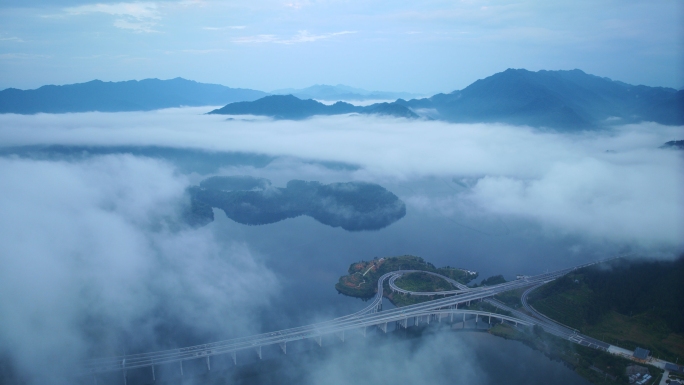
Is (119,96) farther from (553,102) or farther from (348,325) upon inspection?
(348,325)

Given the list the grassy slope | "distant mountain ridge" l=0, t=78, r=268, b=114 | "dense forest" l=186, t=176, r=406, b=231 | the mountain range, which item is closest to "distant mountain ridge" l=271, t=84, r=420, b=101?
"distant mountain ridge" l=0, t=78, r=268, b=114

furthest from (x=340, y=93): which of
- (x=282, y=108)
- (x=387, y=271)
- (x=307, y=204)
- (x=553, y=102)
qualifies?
(x=387, y=271)

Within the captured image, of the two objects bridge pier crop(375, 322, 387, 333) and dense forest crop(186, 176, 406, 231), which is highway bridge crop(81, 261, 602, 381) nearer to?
bridge pier crop(375, 322, 387, 333)

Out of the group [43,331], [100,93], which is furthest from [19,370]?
[100,93]

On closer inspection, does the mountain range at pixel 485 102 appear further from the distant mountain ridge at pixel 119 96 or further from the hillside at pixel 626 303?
the hillside at pixel 626 303

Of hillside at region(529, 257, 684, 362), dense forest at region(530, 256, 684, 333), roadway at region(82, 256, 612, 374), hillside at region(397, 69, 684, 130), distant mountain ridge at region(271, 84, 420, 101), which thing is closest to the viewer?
roadway at region(82, 256, 612, 374)
